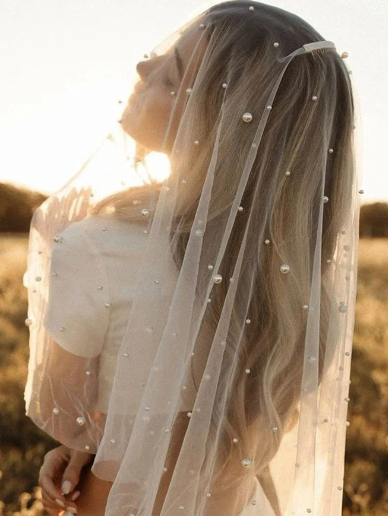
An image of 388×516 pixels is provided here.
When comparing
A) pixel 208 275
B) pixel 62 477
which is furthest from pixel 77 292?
pixel 62 477

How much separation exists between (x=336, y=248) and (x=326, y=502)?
1.54 ft

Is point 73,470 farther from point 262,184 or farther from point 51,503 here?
point 262,184

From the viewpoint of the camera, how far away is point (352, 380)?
4.43m

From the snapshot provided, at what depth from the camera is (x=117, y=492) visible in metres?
1.12

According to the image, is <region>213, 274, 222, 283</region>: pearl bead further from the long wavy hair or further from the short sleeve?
the short sleeve

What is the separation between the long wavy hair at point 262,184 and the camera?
1154 millimetres

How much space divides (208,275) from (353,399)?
3.39m

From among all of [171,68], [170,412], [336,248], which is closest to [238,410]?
[170,412]

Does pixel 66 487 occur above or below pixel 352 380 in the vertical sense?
above

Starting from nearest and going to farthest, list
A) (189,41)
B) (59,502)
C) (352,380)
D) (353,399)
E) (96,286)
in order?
(96,286)
(189,41)
(59,502)
(353,399)
(352,380)

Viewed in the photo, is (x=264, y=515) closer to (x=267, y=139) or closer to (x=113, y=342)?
(x=113, y=342)

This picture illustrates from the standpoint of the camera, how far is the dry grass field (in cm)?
339

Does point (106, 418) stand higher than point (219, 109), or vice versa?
point (219, 109)

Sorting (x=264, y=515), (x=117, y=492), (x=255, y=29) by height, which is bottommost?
→ (x=264, y=515)
